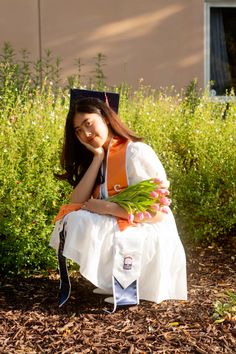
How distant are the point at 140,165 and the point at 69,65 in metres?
5.13

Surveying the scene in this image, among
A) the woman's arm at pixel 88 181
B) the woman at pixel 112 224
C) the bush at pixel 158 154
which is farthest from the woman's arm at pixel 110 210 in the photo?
the bush at pixel 158 154

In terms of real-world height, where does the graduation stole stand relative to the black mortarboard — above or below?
below

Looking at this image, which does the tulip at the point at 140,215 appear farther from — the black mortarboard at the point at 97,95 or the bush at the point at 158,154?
the bush at the point at 158,154

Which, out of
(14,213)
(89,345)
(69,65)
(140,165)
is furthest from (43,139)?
(69,65)

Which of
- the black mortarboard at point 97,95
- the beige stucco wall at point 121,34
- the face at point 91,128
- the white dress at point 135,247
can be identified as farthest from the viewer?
the beige stucco wall at point 121,34

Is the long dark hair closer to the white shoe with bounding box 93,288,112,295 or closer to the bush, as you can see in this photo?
the bush

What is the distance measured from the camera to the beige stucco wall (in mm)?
8953

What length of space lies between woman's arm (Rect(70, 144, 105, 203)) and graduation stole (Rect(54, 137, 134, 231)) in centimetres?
4

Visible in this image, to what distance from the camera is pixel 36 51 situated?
8945 millimetres

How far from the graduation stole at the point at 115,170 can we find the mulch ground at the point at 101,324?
23.1 inches

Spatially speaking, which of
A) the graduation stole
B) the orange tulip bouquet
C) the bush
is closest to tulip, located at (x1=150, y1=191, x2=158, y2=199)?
the orange tulip bouquet

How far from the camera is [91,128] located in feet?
13.7

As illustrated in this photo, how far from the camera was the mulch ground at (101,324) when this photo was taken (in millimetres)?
3695

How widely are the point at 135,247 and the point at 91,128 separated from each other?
0.77 metres
